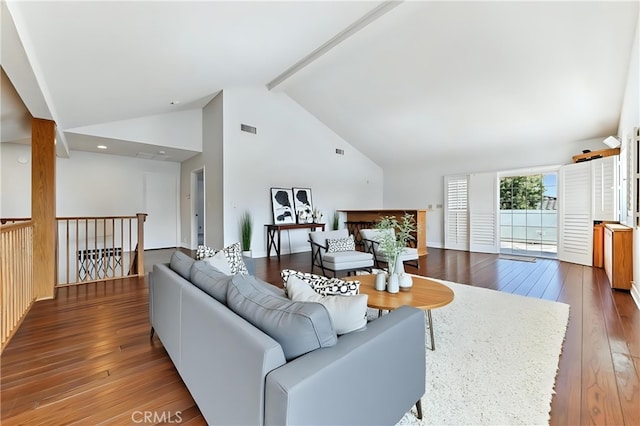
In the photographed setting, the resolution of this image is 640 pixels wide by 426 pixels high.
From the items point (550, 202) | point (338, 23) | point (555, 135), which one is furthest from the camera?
point (550, 202)

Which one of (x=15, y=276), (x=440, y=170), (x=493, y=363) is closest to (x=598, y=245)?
(x=440, y=170)

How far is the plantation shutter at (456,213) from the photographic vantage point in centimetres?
732

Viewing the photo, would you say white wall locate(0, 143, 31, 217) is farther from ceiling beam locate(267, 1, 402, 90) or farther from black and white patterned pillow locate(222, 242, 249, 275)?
black and white patterned pillow locate(222, 242, 249, 275)

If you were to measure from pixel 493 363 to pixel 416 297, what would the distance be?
0.64m

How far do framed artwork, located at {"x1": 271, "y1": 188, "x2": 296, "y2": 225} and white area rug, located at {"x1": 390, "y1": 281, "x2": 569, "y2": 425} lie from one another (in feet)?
13.4

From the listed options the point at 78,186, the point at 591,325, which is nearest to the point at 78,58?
the point at 78,186

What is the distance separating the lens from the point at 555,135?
5727 millimetres

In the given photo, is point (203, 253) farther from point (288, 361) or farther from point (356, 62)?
point (356, 62)

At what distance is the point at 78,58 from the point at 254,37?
1.84m

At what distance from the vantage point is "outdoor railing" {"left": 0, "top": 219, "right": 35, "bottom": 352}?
2.35 m

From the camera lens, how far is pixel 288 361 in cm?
106

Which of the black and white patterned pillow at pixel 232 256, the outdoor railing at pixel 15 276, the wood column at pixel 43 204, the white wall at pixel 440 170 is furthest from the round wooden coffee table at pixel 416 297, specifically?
the white wall at pixel 440 170

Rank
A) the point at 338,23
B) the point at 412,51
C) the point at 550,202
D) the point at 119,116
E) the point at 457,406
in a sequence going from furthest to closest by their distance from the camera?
1. the point at 550,202
2. the point at 119,116
3. the point at 412,51
4. the point at 338,23
5. the point at 457,406

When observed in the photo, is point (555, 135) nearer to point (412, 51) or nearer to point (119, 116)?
point (412, 51)
